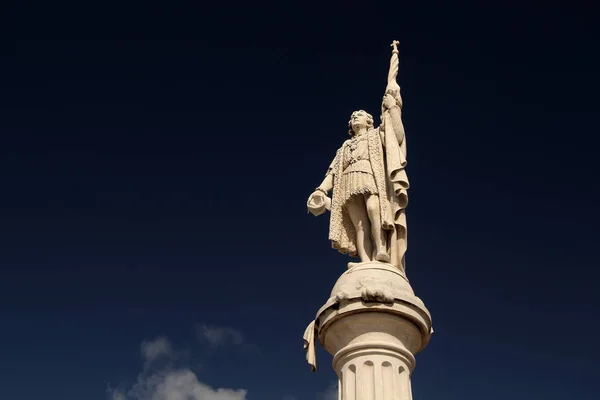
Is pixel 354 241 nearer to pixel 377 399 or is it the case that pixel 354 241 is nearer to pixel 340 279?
pixel 340 279

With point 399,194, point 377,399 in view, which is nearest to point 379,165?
point 399,194

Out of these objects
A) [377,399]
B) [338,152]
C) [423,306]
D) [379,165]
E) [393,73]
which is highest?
[393,73]

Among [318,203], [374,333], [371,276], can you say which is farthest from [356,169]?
[374,333]

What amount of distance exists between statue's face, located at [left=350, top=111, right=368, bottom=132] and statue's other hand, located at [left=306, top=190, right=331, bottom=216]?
1.67 metres

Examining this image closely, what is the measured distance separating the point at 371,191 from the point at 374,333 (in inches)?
112

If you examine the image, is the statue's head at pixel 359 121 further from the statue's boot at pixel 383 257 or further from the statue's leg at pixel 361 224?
the statue's boot at pixel 383 257

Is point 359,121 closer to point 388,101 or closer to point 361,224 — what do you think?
point 388,101

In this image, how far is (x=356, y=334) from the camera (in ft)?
35.7

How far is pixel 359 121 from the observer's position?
14188 millimetres

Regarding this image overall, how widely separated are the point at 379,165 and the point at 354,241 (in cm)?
148

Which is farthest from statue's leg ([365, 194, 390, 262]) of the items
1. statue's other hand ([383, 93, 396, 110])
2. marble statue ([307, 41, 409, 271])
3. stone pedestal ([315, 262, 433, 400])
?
statue's other hand ([383, 93, 396, 110])

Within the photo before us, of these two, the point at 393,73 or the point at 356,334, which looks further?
the point at 393,73

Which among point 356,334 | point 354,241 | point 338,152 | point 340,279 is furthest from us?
point 338,152

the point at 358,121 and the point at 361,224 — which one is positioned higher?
the point at 358,121
